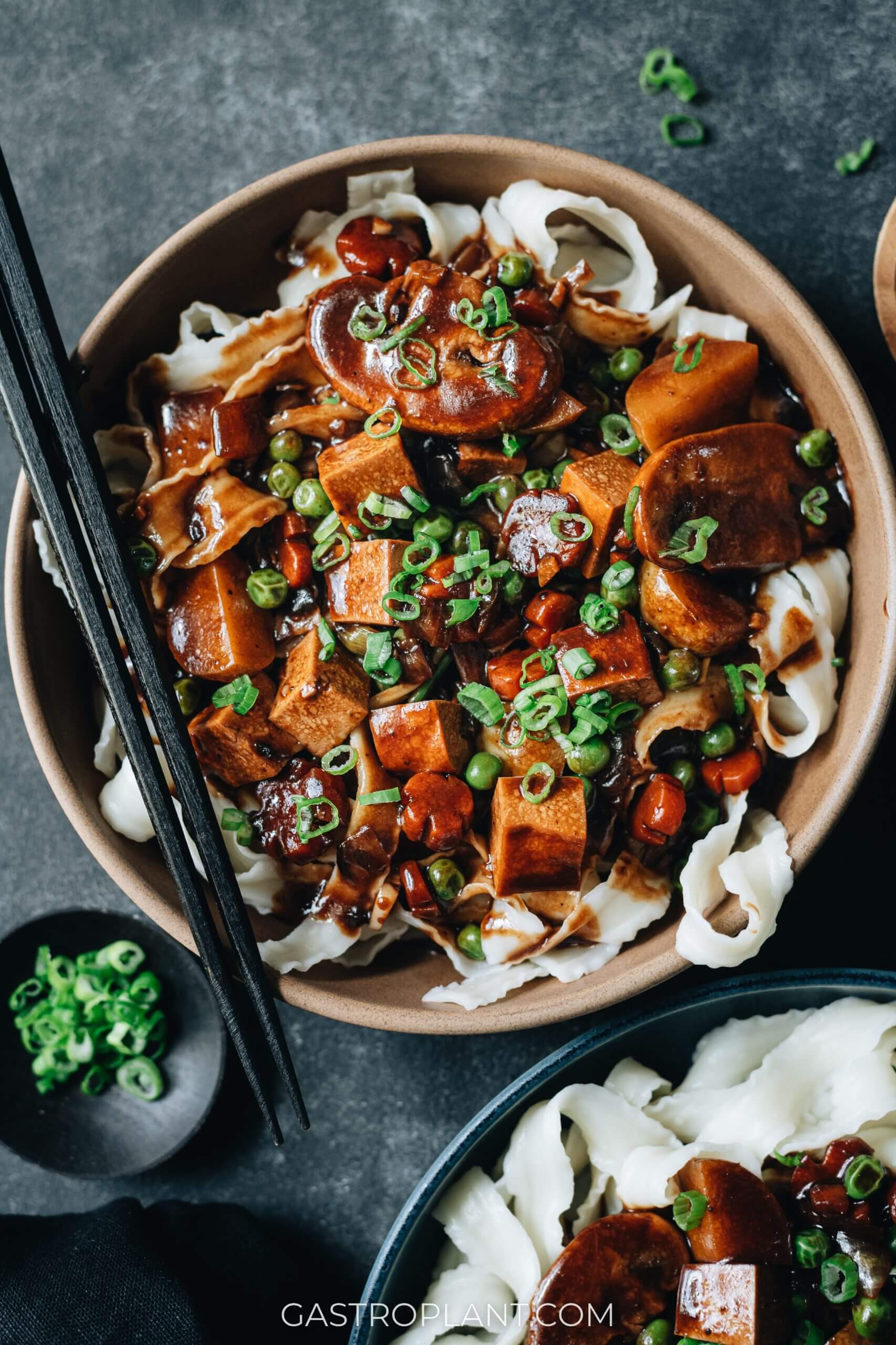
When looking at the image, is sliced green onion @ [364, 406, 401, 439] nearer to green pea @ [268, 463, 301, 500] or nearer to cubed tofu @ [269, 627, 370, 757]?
green pea @ [268, 463, 301, 500]

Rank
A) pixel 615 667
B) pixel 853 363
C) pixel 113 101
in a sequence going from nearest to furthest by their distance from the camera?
pixel 615 667, pixel 853 363, pixel 113 101

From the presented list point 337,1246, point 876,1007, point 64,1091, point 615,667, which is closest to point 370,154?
point 615,667

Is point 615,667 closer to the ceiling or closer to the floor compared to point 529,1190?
closer to the ceiling

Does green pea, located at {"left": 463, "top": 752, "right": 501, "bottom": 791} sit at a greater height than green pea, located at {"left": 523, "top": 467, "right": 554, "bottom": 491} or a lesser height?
lesser

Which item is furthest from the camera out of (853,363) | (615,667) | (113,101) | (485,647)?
(113,101)

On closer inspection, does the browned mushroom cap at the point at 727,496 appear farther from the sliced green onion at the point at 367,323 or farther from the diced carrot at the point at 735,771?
the sliced green onion at the point at 367,323

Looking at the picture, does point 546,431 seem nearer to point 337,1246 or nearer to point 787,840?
point 787,840

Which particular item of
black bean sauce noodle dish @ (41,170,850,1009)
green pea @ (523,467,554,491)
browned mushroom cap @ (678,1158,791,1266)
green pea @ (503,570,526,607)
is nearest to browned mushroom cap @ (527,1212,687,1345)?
browned mushroom cap @ (678,1158,791,1266)

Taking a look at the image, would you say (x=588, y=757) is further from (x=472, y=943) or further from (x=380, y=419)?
(x=380, y=419)
